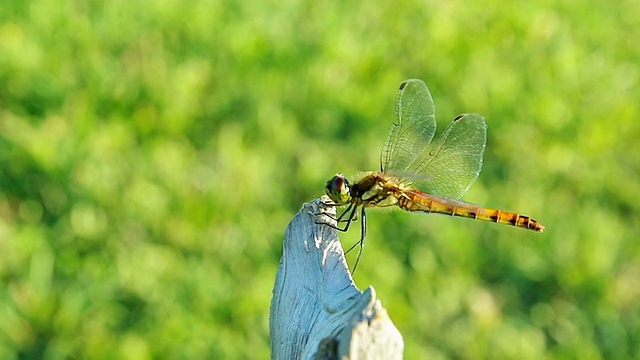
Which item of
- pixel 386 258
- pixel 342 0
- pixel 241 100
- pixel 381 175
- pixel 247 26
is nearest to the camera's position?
pixel 381 175

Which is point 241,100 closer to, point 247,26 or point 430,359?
point 247,26

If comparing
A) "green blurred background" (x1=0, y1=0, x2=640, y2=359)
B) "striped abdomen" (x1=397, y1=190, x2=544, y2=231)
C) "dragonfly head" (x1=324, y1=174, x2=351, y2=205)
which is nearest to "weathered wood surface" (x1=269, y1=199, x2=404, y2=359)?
"dragonfly head" (x1=324, y1=174, x2=351, y2=205)

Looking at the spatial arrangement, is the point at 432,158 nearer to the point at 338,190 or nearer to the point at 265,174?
the point at 338,190

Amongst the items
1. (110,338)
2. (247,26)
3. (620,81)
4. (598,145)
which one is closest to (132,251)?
(110,338)

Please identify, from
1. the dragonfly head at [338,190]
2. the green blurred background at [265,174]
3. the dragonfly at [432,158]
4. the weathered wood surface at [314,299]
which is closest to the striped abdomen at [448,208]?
the dragonfly at [432,158]

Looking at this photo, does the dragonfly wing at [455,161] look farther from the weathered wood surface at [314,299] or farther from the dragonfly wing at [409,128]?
the weathered wood surface at [314,299]

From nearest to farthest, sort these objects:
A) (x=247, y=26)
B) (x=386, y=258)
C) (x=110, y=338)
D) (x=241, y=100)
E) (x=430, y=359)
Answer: (x=110, y=338), (x=430, y=359), (x=386, y=258), (x=241, y=100), (x=247, y=26)

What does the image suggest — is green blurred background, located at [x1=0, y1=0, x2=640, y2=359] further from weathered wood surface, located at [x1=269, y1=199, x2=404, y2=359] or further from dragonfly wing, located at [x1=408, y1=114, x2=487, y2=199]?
weathered wood surface, located at [x1=269, y1=199, x2=404, y2=359]
